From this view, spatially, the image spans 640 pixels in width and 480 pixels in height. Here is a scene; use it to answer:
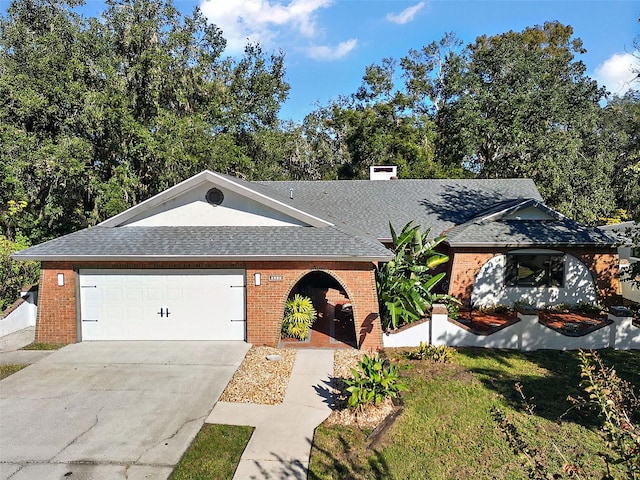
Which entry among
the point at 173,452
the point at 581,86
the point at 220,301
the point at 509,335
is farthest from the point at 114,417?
the point at 581,86

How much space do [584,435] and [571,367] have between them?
3.39 m

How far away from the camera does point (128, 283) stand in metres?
11.5

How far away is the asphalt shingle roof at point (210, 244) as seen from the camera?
1088cm

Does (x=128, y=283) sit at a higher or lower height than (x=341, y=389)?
higher

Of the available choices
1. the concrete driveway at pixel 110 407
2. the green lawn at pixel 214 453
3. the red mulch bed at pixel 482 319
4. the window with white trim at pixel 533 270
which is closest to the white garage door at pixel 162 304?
the concrete driveway at pixel 110 407

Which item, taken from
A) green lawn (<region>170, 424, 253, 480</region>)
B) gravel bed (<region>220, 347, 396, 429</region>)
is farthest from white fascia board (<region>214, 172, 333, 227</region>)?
green lawn (<region>170, 424, 253, 480</region>)

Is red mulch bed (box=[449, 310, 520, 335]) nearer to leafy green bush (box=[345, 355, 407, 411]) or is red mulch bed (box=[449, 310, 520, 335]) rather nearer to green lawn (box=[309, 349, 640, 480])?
green lawn (box=[309, 349, 640, 480])

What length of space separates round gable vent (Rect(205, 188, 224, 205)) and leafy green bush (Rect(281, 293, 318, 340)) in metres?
3.98

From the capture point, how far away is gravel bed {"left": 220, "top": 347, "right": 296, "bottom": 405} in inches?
324

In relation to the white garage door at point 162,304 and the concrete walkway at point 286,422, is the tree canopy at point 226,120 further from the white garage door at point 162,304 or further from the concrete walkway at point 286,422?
the concrete walkway at point 286,422

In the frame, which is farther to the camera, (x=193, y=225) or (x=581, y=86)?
(x=581, y=86)

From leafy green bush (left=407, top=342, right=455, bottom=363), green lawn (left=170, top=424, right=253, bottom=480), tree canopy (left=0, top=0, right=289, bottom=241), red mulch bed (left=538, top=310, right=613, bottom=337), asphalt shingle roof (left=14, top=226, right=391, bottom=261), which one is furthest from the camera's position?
tree canopy (left=0, top=0, right=289, bottom=241)

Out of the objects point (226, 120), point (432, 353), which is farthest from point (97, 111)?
point (432, 353)

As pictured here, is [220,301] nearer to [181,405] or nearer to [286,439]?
[181,405]
